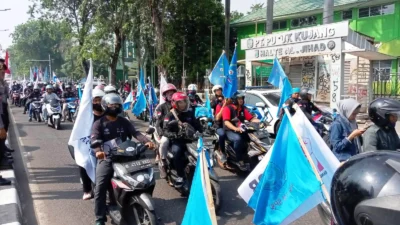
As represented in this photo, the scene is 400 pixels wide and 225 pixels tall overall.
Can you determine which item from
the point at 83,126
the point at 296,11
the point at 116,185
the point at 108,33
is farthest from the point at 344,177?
the point at 296,11

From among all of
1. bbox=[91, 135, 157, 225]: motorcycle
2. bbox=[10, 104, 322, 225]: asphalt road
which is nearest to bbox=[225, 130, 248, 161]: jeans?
bbox=[10, 104, 322, 225]: asphalt road

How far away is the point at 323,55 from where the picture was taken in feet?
56.9

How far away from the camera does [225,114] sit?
6754mm

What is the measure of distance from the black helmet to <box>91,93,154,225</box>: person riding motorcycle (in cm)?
311

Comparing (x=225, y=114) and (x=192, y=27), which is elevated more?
(x=192, y=27)

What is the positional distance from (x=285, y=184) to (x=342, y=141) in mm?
1820

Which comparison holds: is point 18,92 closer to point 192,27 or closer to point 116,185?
point 192,27

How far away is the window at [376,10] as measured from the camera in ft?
73.5

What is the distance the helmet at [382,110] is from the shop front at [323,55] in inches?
452

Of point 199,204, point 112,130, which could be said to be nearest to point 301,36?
point 112,130

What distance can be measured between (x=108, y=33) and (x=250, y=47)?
10.4m

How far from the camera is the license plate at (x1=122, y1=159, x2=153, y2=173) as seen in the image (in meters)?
4.23

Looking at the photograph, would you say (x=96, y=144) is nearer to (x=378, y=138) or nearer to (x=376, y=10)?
(x=378, y=138)

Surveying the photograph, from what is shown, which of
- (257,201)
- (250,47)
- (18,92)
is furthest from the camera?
(18,92)
